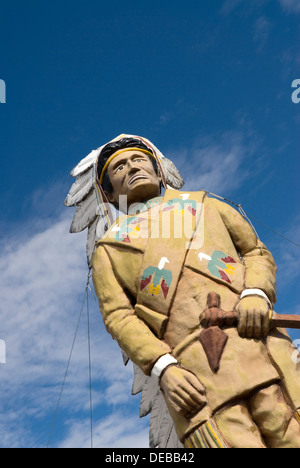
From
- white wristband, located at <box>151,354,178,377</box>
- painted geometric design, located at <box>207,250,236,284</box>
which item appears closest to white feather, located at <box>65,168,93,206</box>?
painted geometric design, located at <box>207,250,236,284</box>

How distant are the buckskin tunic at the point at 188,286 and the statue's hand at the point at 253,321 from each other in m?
0.05

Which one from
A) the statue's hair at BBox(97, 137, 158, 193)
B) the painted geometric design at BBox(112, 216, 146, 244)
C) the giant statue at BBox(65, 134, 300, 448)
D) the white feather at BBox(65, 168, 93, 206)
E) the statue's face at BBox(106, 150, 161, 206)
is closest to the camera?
the giant statue at BBox(65, 134, 300, 448)

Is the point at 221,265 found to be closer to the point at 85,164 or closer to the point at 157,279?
the point at 157,279

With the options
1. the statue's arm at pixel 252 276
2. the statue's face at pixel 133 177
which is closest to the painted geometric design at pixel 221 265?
the statue's arm at pixel 252 276

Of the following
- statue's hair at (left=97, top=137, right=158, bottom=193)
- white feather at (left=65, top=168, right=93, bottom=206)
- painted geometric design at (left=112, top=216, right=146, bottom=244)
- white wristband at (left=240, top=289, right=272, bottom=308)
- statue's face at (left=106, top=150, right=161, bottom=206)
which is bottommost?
white wristband at (left=240, top=289, right=272, bottom=308)

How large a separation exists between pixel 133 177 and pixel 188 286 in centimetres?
127

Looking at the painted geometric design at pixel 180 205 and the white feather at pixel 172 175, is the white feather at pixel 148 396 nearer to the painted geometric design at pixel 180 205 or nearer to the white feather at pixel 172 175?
the painted geometric design at pixel 180 205

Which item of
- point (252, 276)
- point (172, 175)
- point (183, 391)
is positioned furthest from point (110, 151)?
point (183, 391)

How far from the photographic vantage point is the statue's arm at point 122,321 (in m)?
4.06

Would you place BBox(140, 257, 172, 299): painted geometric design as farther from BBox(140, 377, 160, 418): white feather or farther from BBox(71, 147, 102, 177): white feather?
BBox(71, 147, 102, 177): white feather

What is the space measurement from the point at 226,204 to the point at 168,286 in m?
1.02

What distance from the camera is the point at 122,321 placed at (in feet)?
14.1

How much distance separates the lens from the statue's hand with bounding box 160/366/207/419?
12.5 feet

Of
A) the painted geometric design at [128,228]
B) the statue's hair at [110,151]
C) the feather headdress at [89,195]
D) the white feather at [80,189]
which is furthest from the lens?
the white feather at [80,189]
